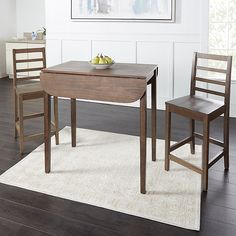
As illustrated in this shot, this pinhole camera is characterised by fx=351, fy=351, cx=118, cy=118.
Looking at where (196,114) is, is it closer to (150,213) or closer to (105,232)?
(150,213)

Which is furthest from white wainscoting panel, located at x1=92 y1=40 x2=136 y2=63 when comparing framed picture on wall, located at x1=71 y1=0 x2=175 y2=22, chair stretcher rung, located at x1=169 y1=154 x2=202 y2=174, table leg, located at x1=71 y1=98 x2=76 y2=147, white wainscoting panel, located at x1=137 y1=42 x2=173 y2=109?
chair stretcher rung, located at x1=169 y1=154 x2=202 y2=174

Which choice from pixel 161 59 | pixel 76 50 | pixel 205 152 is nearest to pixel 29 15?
pixel 76 50

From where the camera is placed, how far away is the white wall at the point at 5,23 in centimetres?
682

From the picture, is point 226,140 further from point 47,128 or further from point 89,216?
point 47,128

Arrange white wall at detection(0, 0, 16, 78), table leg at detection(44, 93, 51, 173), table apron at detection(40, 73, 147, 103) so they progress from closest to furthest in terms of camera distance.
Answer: table apron at detection(40, 73, 147, 103), table leg at detection(44, 93, 51, 173), white wall at detection(0, 0, 16, 78)

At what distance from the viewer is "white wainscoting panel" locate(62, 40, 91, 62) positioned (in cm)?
491

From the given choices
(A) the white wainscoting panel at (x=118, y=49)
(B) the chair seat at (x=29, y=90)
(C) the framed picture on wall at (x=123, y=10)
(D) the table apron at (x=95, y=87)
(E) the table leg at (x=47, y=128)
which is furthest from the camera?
(A) the white wainscoting panel at (x=118, y=49)

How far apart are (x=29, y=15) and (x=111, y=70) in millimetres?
5149

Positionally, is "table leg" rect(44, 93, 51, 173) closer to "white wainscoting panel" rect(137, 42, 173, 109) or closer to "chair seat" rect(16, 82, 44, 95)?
"chair seat" rect(16, 82, 44, 95)

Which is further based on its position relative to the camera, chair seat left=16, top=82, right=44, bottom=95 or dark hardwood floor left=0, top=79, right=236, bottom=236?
chair seat left=16, top=82, right=44, bottom=95

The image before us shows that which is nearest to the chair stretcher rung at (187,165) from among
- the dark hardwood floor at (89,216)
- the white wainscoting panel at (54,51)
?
the dark hardwood floor at (89,216)

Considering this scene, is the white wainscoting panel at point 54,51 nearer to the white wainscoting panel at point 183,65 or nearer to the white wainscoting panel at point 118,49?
the white wainscoting panel at point 118,49

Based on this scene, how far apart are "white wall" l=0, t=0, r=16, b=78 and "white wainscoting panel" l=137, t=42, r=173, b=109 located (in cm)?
343

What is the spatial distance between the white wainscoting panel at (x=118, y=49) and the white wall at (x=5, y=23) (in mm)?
2826
